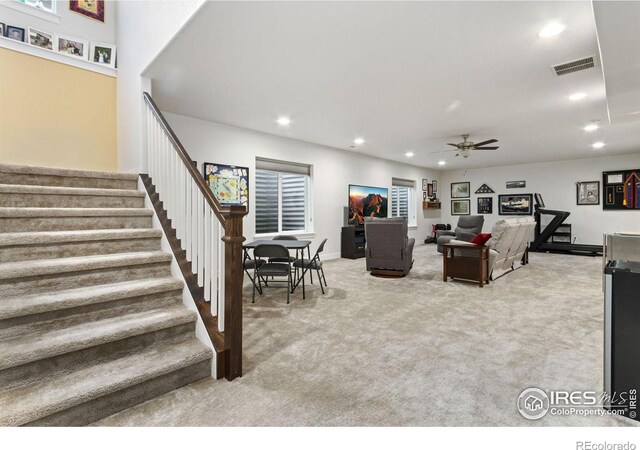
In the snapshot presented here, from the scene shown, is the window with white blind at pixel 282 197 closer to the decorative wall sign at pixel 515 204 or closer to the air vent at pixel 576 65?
the air vent at pixel 576 65

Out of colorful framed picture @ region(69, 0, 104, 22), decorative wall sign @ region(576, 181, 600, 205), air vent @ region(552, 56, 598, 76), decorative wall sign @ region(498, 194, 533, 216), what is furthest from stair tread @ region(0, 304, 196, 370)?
decorative wall sign @ region(576, 181, 600, 205)

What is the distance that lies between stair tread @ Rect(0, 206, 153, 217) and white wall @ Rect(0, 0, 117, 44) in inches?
99.3

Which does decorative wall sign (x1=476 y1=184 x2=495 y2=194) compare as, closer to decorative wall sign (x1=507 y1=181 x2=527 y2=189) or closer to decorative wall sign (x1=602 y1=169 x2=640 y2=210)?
decorative wall sign (x1=507 y1=181 x2=527 y2=189)

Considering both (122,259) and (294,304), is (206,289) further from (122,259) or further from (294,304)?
(294,304)

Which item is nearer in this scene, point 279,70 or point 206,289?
point 206,289

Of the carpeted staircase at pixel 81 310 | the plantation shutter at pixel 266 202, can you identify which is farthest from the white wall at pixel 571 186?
the carpeted staircase at pixel 81 310

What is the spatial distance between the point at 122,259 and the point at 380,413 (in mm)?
2074

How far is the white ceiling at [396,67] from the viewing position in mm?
2393

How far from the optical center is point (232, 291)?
2035mm

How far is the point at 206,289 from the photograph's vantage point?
224 cm

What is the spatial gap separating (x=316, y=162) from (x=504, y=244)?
401 centimetres

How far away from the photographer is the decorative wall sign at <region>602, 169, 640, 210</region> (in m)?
7.90

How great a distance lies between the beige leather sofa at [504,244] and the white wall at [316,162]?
297cm
